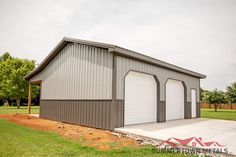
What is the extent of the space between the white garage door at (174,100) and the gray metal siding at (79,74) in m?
5.47

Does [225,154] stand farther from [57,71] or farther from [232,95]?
[232,95]

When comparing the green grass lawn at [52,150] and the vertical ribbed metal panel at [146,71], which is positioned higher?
the vertical ribbed metal panel at [146,71]

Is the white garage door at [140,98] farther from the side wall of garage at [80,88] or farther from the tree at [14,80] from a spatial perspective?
the tree at [14,80]

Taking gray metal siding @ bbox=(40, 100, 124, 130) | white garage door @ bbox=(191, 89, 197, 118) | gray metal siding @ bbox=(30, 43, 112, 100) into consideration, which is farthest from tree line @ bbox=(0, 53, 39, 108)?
white garage door @ bbox=(191, 89, 197, 118)

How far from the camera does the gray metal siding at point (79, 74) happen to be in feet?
29.5

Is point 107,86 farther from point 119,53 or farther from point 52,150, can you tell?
point 52,150

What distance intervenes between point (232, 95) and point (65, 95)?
33673mm

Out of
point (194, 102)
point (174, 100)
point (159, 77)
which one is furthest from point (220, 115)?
point (159, 77)

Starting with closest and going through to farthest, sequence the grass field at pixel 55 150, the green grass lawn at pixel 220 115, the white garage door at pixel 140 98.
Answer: the grass field at pixel 55 150, the white garage door at pixel 140 98, the green grass lawn at pixel 220 115

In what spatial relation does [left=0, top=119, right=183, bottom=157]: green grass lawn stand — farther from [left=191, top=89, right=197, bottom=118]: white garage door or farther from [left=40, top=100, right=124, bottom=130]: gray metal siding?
[left=191, top=89, right=197, bottom=118]: white garage door

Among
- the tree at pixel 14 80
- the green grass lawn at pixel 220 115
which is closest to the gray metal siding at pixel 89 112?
the green grass lawn at pixel 220 115

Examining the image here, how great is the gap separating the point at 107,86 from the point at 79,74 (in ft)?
7.88

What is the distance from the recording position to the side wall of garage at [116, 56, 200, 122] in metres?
8.91

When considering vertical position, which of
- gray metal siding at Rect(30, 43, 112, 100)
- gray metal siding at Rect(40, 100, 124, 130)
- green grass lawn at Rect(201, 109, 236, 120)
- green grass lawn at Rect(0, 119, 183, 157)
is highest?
gray metal siding at Rect(30, 43, 112, 100)
